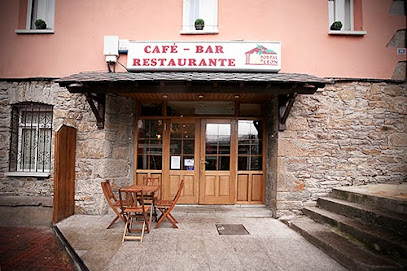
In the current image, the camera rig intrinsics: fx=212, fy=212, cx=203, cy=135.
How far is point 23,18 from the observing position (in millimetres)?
5168

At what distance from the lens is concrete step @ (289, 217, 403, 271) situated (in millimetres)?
2617

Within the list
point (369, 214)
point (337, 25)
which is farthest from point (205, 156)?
point (337, 25)

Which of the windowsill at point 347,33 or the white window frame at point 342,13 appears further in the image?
the white window frame at point 342,13

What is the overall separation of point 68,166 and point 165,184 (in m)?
2.19

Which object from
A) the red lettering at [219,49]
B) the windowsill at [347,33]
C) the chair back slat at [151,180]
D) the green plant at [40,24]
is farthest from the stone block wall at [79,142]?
the windowsill at [347,33]

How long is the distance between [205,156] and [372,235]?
137 inches

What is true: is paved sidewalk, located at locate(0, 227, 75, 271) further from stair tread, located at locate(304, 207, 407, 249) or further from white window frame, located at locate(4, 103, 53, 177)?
stair tread, located at locate(304, 207, 407, 249)

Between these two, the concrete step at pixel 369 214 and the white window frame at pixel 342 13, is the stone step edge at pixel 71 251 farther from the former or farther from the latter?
the white window frame at pixel 342 13

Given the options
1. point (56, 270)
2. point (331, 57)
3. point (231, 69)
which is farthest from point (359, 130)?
point (56, 270)

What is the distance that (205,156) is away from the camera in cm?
544

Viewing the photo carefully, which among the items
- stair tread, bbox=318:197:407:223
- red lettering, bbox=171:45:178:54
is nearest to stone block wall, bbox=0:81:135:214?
red lettering, bbox=171:45:178:54

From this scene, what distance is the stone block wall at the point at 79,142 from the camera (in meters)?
4.73

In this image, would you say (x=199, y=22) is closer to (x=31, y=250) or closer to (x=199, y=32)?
(x=199, y=32)

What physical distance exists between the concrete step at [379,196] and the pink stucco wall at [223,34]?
99.1 inches
